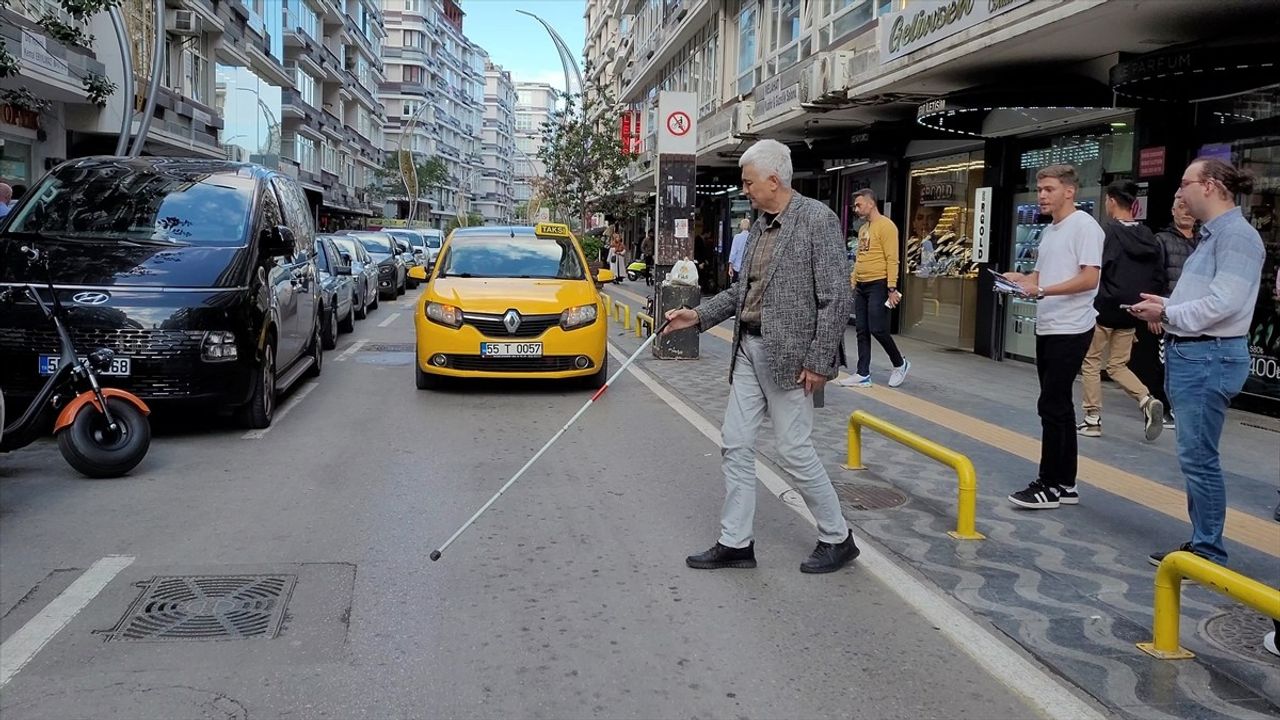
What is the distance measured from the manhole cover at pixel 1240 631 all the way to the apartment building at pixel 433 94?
84.0 meters

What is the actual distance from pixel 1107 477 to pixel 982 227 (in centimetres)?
801

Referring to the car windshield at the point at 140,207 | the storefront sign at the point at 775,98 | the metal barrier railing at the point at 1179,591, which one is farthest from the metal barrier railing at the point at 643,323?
the metal barrier railing at the point at 1179,591

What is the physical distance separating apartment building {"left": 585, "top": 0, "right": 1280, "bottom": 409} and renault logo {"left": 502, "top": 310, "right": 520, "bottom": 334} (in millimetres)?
5738

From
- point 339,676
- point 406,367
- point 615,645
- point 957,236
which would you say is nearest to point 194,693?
point 339,676

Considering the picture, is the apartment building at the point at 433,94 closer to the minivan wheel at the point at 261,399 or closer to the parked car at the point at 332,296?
the parked car at the point at 332,296

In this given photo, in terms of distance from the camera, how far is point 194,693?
11.9ft

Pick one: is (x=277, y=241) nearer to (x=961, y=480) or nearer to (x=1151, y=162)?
(x=961, y=480)

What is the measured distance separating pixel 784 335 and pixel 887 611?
1273 mm

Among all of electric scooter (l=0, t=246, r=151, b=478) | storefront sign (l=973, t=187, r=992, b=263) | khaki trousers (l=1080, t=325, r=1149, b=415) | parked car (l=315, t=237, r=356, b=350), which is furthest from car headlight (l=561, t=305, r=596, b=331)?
storefront sign (l=973, t=187, r=992, b=263)

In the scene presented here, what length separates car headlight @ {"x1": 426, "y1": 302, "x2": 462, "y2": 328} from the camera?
10.4 metres

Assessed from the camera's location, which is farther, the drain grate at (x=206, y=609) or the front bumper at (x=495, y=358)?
the front bumper at (x=495, y=358)

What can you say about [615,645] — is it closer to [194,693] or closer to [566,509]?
[194,693]

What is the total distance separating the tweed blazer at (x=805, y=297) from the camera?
4836mm

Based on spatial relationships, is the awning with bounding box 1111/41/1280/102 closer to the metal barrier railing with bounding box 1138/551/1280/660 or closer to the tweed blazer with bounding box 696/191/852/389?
the tweed blazer with bounding box 696/191/852/389
